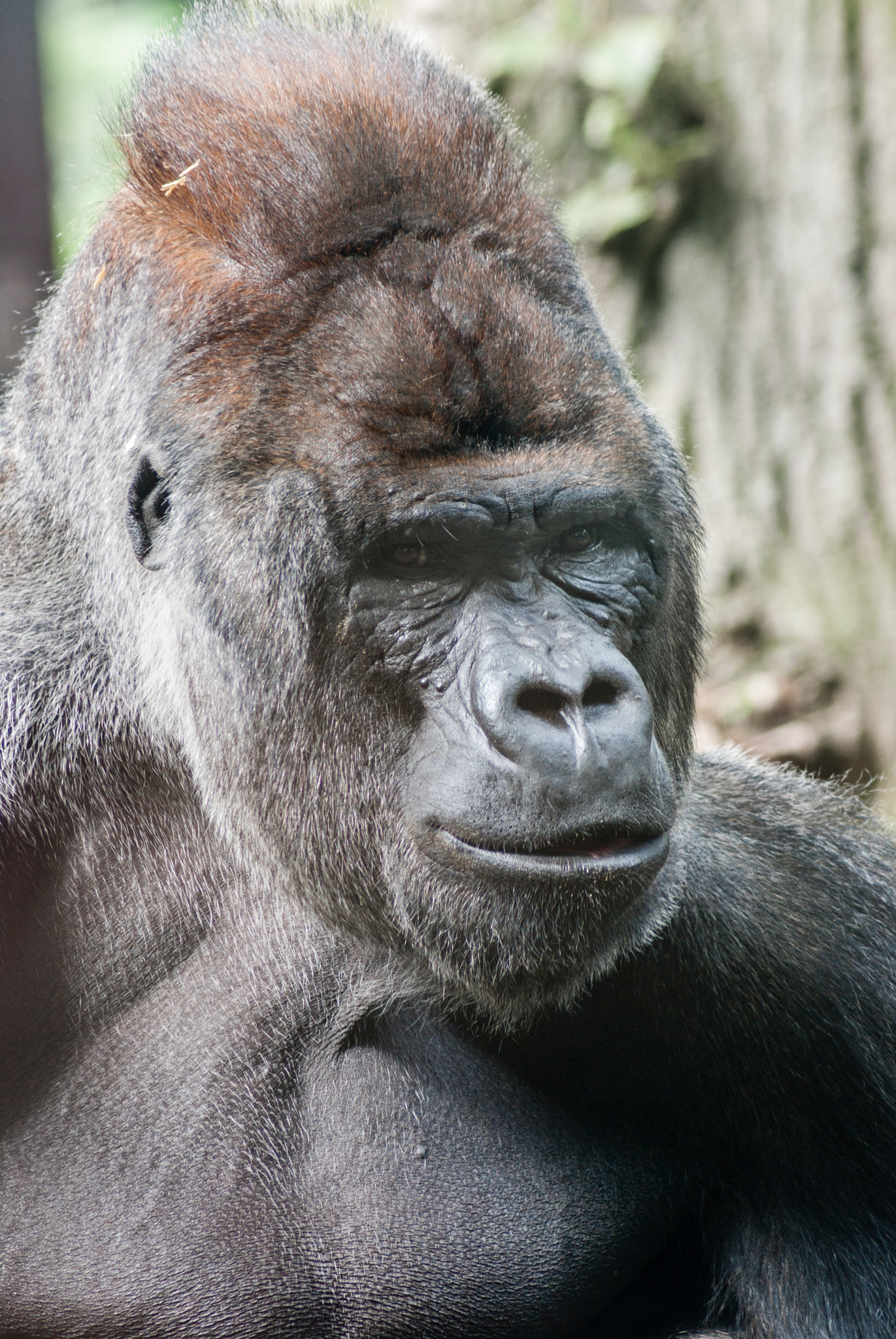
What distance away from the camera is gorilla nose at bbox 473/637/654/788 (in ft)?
8.77

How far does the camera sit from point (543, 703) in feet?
9.07

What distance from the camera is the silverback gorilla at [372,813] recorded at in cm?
291

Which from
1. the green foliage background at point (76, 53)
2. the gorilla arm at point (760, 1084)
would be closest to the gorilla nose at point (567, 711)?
the gorilla arm at point (760, 1084)

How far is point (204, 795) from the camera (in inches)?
126

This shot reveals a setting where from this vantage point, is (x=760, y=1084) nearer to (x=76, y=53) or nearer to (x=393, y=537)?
(x=393, y=537)

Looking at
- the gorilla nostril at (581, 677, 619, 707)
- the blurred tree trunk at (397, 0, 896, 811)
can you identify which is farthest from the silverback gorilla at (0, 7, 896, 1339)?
the blurred tree trunk at (397, 0, 896, 811)

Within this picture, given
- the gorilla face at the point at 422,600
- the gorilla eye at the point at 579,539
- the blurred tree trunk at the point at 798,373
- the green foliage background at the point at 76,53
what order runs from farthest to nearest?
the blurred tree trunk at the point at 798,373 → the green foliage background at the point at 76,53 → the gorilla eye at the point at 579,539 → the gorilla face at the point at 422,600

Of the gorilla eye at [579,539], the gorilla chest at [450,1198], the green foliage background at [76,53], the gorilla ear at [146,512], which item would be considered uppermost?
the green foliage background at [76,53]

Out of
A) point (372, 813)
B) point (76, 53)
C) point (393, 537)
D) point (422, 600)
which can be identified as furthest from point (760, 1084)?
point (76, 53)

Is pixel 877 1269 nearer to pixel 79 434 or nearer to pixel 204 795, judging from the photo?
pixel 204 795

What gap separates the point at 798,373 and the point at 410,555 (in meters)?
4.43

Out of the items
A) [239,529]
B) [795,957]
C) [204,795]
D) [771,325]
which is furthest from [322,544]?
[771,325]

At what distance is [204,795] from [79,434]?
0.96 m

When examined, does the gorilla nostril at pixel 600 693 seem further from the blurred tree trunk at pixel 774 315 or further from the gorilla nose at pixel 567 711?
the blurred tree trunk at pixel 774 315
